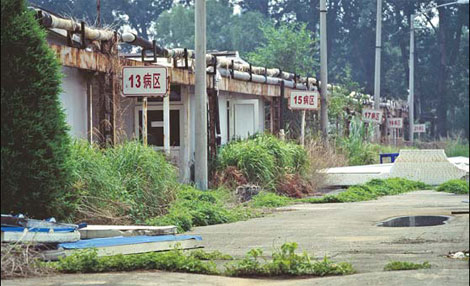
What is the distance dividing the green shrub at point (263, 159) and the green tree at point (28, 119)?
10.9m

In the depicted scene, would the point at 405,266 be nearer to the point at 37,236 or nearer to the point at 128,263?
the point at 128,263

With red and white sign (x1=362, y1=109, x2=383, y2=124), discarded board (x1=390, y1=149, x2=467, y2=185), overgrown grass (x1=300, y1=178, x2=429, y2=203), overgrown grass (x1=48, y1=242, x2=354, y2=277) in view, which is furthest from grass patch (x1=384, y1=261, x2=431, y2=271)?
red and white sign (x1=362, y1=109, x2=383, y2=124)

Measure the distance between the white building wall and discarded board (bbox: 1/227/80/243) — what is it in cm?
689

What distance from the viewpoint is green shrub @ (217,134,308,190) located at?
69.8 ft

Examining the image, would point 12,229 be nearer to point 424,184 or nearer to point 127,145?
point 127,145

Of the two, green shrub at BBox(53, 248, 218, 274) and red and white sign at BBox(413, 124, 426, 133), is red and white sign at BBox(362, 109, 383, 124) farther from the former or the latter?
green shrub at BBox(53, 248, 218, 274)

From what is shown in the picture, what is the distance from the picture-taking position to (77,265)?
9492mm

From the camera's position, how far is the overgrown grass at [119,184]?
13.0m

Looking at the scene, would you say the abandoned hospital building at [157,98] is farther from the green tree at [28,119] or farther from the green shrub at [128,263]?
the green shrub at [128,263]

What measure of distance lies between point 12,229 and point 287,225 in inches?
225

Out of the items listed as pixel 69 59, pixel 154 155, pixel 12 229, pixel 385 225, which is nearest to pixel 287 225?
pixel 385 225

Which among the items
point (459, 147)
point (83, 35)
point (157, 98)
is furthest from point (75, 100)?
point (459, 147)

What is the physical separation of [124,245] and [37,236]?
113 cm

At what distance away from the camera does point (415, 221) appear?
14.5 meters
